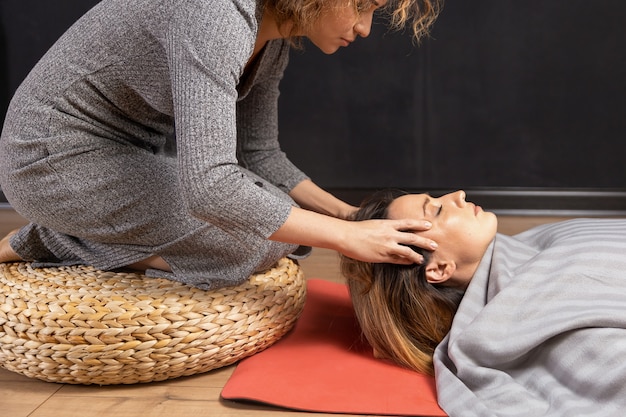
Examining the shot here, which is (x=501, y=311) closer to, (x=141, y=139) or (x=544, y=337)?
(x=544, y=337)

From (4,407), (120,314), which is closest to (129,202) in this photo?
(120,314)

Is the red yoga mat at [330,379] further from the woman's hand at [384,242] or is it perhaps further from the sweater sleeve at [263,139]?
the sweater sleeve at [263,139]

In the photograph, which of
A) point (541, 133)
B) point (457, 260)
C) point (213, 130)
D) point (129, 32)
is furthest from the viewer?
point (541, 133)

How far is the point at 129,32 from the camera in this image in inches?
60.6

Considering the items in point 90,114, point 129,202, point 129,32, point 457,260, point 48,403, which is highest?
point 129,32

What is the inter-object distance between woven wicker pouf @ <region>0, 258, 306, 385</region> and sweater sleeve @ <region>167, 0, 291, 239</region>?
296mm

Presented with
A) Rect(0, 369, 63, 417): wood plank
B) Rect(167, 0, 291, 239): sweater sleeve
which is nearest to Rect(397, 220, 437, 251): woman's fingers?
Rect(167, 0, 291, 239): sweater sleeve

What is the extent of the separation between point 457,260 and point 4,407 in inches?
41.6

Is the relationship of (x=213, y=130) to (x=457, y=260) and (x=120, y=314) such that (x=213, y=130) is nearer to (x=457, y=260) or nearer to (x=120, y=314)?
(x=120, y=314)

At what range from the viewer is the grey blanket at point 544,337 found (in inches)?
54.1

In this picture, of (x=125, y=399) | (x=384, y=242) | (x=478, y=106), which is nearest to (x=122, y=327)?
(x=125, y=399)

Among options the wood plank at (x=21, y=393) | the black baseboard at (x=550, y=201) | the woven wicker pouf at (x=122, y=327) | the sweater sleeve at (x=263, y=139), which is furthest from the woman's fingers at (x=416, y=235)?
the black baseboard at (x=550, y=201)

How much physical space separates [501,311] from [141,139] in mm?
957

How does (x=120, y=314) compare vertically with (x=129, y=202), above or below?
below
